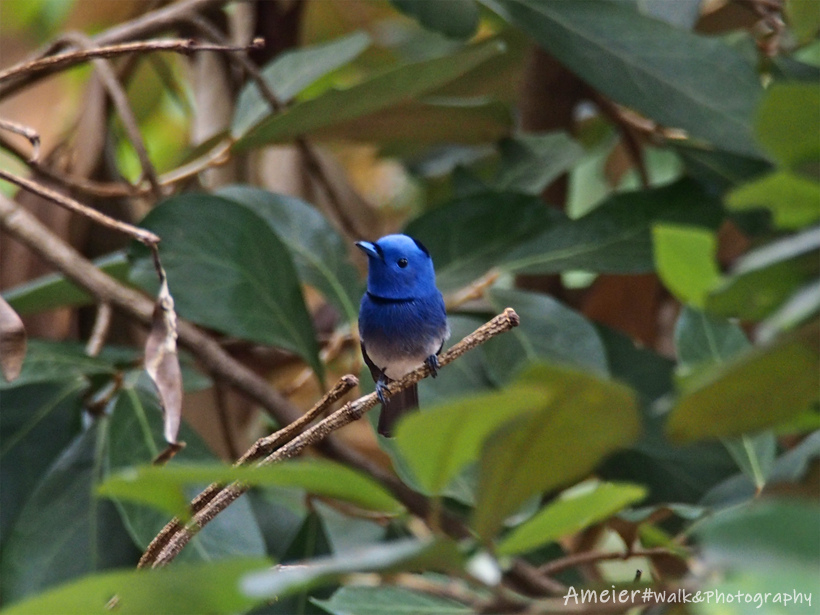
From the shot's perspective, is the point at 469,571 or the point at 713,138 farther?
the point at 713,138

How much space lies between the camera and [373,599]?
947mm

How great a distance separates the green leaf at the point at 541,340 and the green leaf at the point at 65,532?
0.64 metres

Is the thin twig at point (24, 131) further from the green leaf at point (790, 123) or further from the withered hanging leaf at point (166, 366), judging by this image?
the green leaf at point (790, 123)

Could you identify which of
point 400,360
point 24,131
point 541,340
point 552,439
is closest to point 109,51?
point 24,131

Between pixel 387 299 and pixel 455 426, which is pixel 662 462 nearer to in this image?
pixel 387 299

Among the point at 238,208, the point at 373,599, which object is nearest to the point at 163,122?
the point at 238,208

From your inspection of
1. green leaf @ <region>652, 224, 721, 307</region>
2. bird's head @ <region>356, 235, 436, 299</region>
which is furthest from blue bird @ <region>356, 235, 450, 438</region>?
green leaf @ <region>652, 224, 721, 307</region>

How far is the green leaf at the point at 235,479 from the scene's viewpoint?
50 cm

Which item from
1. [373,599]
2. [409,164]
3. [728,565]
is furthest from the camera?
[409,164]

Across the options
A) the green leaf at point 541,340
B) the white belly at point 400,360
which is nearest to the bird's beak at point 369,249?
the white belly at point 400,360

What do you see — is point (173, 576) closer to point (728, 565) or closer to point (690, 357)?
point (728, 565)

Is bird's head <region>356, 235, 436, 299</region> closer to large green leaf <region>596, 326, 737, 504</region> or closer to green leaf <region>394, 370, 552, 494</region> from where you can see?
large green leaf <region>596, 326, 737, 504</region>

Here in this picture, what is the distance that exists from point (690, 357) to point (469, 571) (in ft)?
2.62

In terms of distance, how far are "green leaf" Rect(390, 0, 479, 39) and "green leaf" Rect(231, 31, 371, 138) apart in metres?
0.32
